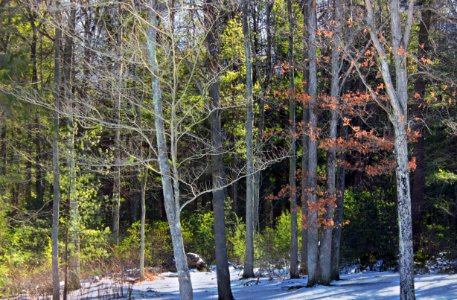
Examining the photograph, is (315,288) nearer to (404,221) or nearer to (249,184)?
(404,221)

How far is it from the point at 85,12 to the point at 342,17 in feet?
28.6

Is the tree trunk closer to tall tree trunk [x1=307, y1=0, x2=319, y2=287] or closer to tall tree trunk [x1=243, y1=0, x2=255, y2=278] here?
tall tree trunk [x1=307, y1=0, x2=319, y2=287]

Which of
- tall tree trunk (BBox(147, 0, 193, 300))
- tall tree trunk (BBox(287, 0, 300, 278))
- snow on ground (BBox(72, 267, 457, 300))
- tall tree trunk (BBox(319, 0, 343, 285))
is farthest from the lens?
tall tree trunk (BBox(287, 0, 300, 278))

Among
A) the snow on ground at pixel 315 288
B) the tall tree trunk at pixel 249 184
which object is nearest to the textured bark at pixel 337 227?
the snow on ground at pixel 315 288

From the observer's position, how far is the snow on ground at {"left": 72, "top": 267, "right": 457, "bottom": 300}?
1428 centimetres

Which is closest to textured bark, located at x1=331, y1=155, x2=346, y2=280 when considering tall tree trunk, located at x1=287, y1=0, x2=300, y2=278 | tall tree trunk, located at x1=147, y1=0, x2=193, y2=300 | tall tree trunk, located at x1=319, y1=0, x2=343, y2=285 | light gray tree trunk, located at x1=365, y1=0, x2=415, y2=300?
tall tree trunk, located at x1=319, y1=0, x2=343, y2=285

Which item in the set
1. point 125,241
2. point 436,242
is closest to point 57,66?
point 125,241

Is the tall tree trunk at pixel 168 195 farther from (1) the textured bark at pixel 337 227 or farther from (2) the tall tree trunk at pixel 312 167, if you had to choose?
(1) the textured bark at pixel 337 227

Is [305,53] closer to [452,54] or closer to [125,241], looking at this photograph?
[452,54]

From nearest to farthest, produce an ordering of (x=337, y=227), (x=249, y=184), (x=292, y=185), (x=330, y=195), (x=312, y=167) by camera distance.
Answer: (x=330, y=195), (x=312, y=167), (x=337, y=227), (x=292, y=185), (x=249, y=184)

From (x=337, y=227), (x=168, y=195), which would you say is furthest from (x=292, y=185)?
(x=168, y=195)

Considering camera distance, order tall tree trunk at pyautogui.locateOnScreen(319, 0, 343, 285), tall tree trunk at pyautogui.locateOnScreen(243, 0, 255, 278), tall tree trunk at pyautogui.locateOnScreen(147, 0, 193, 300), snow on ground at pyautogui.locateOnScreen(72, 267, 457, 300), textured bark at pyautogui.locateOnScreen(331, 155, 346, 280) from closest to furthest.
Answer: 1. tall tree trunk at pyautogui.locateOnScreen(147, 0, 193, 300)
2. snow on ground at pyautogui.locateOnScreen(72, 267, 457, 300)
3. tall tree trunk at pyautogui.locateOnScreen(319, 0, 343, 285)
4. textured bark at pyautogui.locateOnScreen(331, 155, 346, 280)
5. tall tree trunk at pyautogui.locateOnScreen(243, 0, 255, 278)

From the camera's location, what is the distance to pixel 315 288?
616 inches

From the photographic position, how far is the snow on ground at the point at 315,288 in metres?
14.3
